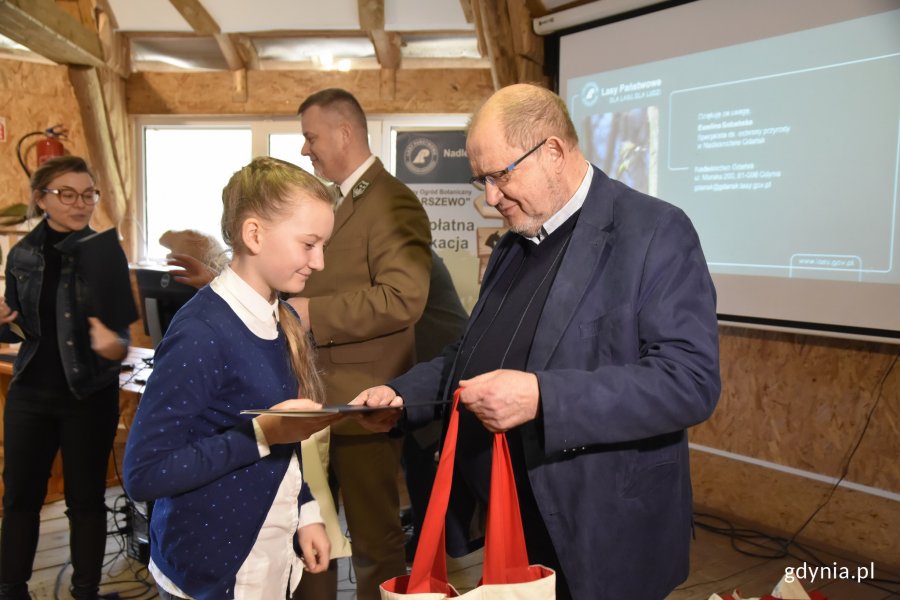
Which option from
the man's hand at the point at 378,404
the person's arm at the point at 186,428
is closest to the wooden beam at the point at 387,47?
the man's hand at the point at 378,404

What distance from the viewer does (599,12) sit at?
3.79 metres

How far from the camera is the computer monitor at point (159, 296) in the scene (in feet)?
10.3

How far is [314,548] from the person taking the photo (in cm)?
152

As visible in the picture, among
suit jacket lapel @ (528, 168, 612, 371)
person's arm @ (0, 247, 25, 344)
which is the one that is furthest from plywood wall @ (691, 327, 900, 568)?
person's arm @ (0, 247, 25, 344)

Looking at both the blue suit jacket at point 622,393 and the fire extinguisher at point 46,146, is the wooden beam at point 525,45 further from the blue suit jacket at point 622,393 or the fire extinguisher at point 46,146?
the fire extinguisher at point 46,146

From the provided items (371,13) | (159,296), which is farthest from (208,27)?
(159,296)

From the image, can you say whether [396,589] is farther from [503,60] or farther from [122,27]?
[122,27]

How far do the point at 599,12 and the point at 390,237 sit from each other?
2.11 metres

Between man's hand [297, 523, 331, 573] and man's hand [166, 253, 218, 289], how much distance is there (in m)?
0.98

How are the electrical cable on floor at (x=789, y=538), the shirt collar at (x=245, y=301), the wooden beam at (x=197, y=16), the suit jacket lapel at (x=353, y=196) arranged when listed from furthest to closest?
the wooden beam at (x=197, y=16) < the electrical cable on floor at (x=789, y=538) < the suit jacket lapel at (x=353, y=196) < the shirt collar at (x=245, y=301)

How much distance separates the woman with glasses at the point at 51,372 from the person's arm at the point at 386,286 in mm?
843

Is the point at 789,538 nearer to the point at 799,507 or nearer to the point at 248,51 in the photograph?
the point at 799,507

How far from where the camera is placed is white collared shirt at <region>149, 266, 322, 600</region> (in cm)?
141

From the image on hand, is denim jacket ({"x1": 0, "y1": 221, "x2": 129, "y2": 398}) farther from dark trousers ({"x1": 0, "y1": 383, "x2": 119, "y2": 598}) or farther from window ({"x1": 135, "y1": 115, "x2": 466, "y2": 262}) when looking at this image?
window ({"x1": 135, "y1": 115, "x2": 466, "y2": 262})
